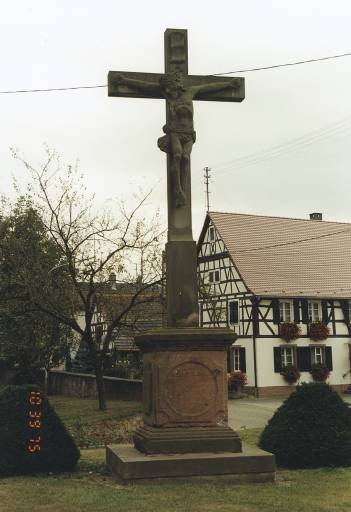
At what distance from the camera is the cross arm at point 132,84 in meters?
9.26

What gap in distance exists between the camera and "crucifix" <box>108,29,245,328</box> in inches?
340

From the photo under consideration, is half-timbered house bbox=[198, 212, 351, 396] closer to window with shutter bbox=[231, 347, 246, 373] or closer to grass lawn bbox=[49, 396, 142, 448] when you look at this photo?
window with shutter bbox=[231, 347, 246, 373]

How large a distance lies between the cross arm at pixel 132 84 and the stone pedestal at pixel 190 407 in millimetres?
A: 3406

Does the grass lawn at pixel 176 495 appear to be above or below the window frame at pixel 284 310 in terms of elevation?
below

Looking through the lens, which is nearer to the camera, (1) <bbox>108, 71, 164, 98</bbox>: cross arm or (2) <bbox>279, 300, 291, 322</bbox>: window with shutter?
(1) <bbox>108, 71, 164, 98</bbox>: cross arm

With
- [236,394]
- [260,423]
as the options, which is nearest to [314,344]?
[236,394]

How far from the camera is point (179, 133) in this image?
9242 millimetres

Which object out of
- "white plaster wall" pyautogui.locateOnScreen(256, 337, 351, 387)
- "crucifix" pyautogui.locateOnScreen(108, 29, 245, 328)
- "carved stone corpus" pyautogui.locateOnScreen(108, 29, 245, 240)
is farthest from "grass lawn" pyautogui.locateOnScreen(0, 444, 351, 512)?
"white plaster wall" pyautogui.locateOnScreen(256, 337, 351, 387)

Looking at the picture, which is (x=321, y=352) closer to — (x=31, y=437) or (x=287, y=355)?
(x=287, y=355)

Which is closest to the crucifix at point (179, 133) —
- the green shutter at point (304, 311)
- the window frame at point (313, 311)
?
the green shutter at point (304, 311)

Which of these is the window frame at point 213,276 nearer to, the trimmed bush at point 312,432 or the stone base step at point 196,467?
the trimmed bush at point 312,432

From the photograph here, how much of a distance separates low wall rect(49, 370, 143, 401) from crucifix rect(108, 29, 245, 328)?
14794 millimetres

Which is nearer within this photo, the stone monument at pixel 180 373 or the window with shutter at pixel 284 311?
the stone monument at pixel 180 373

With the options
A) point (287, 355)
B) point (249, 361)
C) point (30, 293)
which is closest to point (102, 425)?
point (30, 293)
